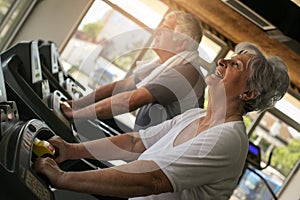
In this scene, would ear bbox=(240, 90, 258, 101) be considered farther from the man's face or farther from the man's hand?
the man's hand

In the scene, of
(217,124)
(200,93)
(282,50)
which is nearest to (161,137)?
(217,124)

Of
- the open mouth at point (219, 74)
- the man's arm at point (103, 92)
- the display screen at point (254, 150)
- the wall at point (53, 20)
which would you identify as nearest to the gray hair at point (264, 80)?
the open mouth at point (219, 74)

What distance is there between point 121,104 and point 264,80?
96 cm

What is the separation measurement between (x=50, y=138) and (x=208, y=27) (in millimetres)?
4514

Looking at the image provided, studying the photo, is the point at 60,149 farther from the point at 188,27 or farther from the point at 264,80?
the point at 188,27

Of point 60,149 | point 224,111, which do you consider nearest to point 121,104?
point 60,149

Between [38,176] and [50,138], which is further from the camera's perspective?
[50,138]

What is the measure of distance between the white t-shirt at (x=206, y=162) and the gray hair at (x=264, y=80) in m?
0.16

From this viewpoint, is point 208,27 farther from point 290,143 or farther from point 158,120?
point 158,120

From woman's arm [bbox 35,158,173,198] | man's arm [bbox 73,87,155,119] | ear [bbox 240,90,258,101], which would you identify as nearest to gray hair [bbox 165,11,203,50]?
man's arm [bbox 73,87,155,119]

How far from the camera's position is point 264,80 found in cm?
199

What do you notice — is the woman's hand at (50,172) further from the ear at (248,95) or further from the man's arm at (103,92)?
the man's arm at (103,92)

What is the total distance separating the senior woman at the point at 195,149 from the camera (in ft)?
5.27

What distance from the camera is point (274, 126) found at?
675cm
